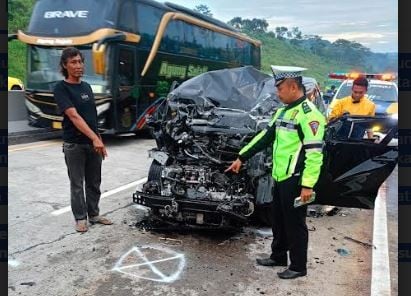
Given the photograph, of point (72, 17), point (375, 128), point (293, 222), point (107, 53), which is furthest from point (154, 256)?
point (72, 17)

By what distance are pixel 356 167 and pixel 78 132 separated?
2.82m

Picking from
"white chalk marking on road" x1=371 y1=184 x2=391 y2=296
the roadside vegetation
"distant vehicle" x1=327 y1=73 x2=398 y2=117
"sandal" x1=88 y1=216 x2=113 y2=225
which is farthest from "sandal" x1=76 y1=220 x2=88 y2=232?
"distant vehicle" x1=327 y1=73 x2=398 y2=117

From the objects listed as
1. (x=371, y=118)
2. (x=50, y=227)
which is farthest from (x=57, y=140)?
(x=371, y=118)

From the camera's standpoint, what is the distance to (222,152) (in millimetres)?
5027

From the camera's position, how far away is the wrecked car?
14.8ft

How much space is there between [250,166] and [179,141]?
87 cm

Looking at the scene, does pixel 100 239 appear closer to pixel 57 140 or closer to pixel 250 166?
pixel 250 166

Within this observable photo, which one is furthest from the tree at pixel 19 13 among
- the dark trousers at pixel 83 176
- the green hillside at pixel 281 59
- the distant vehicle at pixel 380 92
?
the dark trousers at pixel 83 176

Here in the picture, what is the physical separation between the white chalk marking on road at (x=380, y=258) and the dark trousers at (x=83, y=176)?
118 inches

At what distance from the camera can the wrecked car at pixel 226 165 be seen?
14.8ft

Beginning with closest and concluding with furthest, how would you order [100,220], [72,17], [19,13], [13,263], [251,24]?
[13,263], [100,220], [72,17], [19,13], [251,24]

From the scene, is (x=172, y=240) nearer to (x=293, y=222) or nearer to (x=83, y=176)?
(x=83, y=176)

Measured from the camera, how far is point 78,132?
4.86 meters

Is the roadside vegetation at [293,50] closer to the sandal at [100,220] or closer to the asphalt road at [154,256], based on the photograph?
the asphalt road at [154,256]
